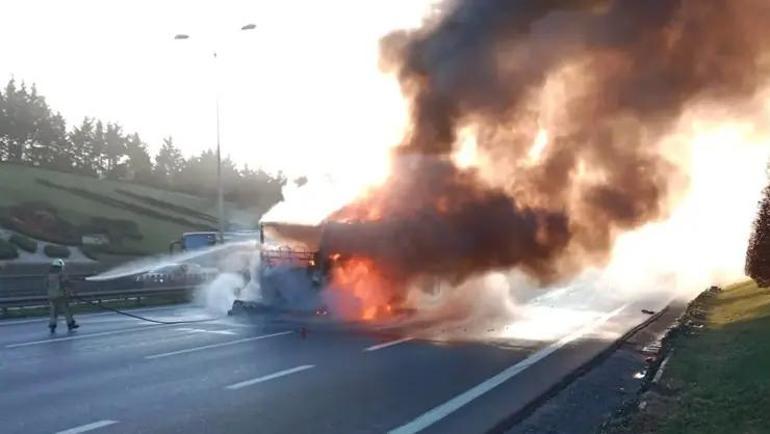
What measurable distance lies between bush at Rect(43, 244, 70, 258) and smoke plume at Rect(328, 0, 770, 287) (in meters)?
28.8

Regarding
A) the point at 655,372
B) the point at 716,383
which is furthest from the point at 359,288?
the point at 716,383

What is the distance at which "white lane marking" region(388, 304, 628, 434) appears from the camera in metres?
8.05

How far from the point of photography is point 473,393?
987 cm

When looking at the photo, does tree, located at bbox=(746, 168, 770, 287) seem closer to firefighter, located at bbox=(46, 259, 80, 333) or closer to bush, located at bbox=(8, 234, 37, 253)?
firefighter, located at bbox=(46, 259, 80, 333)

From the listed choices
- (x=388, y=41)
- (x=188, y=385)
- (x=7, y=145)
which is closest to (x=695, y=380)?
(x=188, y=385)

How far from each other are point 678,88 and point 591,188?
9.29 ft

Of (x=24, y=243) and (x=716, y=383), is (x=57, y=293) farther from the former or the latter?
(x=24, y=243)

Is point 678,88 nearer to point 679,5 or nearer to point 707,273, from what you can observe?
point 679,5

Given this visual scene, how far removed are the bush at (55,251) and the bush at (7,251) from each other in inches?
73.0

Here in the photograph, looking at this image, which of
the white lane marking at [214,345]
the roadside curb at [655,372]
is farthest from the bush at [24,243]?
the roadside curb at [655,372]

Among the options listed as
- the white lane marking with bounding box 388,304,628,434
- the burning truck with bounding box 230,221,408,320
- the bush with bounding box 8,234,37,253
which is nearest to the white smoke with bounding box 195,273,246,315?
the burning truck with bounding box 230,221,408,320

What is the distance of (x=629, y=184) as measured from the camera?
17844 mm

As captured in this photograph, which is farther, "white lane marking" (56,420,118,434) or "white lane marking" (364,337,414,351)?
"white lane marking" (364,337,414,351)

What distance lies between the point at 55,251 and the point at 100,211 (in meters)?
14.3
